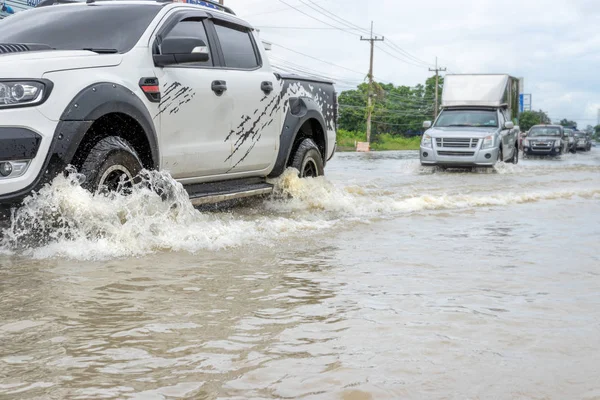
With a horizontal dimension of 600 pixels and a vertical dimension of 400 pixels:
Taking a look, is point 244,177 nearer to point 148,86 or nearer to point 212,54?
point 212,54

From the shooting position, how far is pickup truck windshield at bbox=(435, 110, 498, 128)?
64.6 ft

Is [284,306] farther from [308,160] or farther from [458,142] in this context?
[458,142]

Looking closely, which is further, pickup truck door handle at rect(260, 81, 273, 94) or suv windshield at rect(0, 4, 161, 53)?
pickup truck door handle at rect(260, 81, 273, 94)

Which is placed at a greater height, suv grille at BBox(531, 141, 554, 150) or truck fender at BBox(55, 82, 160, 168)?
truck fender at BBox(55, 82, 160, 168)

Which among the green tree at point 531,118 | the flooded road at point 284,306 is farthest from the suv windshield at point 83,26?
the green tree at point 531,118

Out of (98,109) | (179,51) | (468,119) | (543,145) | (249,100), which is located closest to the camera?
(98,109)

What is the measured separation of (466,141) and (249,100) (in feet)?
38.7

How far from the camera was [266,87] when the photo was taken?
7438 mm

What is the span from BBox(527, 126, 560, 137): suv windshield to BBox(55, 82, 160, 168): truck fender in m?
31.3

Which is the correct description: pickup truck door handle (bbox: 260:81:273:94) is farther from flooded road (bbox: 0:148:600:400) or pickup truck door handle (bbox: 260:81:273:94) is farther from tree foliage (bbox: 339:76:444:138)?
tree foliage (bbox: 339:76:444:138)

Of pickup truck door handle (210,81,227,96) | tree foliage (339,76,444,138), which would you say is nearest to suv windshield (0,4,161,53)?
pickup truck door handle (210,81,227,96)

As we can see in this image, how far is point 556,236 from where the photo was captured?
22.7ft

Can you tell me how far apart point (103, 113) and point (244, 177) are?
92.3 inches

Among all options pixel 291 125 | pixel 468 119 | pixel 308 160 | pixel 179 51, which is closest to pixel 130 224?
pixel 179 51
